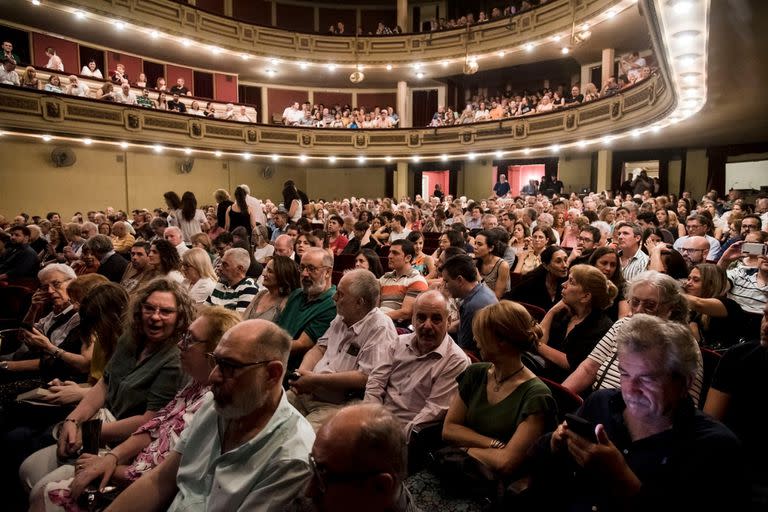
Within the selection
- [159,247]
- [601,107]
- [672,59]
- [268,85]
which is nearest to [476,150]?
[601,107]

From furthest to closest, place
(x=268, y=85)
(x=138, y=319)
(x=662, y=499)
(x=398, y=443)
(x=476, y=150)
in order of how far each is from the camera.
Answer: (x=268, y=85), (x=476, y=150), (x=138, y=319), (x=662, y=499), (x=398, y=443)

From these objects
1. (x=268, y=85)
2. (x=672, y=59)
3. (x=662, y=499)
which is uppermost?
(x=268, y=85)

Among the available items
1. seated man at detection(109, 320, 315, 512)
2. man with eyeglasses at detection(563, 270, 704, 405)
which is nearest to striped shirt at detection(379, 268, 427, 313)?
man with eyeglasses at detection(563, 270, 704, 405)

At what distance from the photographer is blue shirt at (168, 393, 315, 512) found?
4.80 feet

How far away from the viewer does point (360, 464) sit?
44.8 inches

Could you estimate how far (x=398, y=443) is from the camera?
1186 millimetres

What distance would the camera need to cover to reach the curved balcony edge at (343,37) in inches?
541

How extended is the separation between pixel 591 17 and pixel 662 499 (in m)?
14.4

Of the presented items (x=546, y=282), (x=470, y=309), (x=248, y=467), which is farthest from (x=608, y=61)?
(x=248, y=467)

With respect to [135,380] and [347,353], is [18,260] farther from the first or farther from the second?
[347,353]

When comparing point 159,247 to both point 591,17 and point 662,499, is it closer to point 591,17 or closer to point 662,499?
point 662,499

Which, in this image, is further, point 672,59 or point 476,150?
point 476,150

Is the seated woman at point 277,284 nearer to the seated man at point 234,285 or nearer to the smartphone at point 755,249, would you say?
the seated man at point 234,285

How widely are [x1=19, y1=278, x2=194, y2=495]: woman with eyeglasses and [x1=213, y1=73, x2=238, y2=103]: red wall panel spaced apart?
57.1 ft
